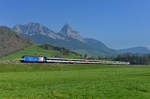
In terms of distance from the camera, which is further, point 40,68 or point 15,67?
point 40,68

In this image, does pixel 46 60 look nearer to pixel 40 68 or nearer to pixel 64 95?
pixel 40 68

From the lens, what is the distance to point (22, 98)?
18078 mm

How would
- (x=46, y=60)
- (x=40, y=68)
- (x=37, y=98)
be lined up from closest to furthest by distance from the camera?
1. (x=37, y=98)
2. (x=40, y=68)
3. (x=46, y=60)

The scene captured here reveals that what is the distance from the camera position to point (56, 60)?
110 meters

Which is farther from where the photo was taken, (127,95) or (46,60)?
(46,60)

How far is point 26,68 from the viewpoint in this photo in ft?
239

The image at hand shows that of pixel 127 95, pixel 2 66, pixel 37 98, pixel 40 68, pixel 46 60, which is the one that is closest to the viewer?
pixel 37 98

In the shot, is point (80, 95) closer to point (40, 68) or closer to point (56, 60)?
point (40, 68)

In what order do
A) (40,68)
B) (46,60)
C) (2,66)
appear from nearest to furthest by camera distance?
(2,66) < (40,68) < (46,60)

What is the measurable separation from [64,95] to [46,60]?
286 ft

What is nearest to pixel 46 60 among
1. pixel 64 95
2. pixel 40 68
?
pixel 40 68

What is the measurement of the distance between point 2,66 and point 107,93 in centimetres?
5922

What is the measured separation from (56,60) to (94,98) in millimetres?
92943

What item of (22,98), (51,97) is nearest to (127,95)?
(51,97)
